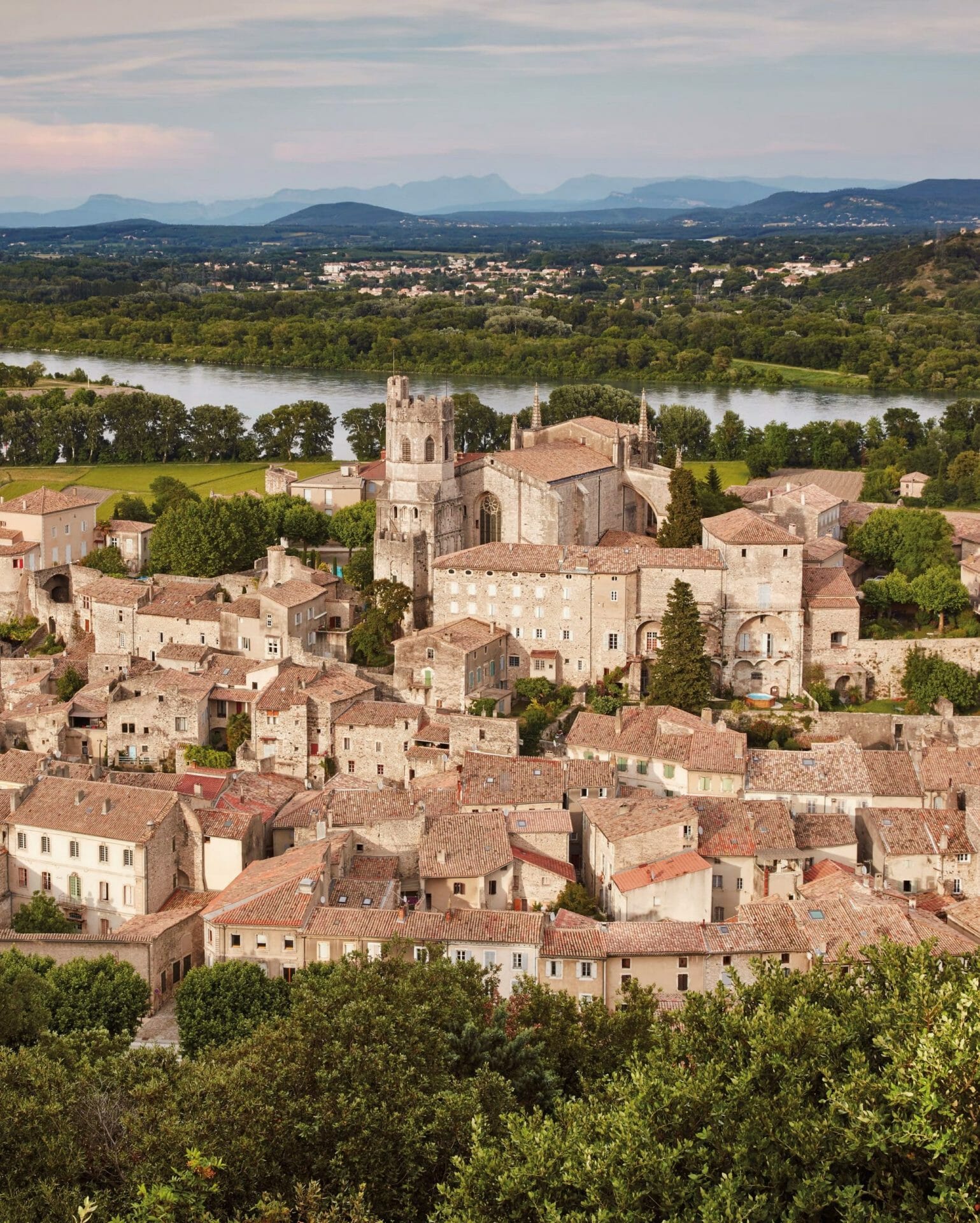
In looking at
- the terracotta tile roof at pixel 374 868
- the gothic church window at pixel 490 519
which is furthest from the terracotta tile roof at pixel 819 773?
the gothic church window at pixel 490 519

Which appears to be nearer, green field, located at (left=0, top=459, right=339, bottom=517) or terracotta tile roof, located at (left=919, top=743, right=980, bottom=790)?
terracotta tile roof, located at (left=919, top=743, right=980, bottom=790)

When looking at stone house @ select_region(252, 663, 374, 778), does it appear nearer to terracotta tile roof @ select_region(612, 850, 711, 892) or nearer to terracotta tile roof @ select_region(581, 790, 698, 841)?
terracotta tile roof @ select_region(581, 790, 698, 841)

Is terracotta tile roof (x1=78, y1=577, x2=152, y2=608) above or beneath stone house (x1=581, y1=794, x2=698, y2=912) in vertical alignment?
above

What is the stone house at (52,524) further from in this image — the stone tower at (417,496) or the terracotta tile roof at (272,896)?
the terracotta tile roof at (272,896)

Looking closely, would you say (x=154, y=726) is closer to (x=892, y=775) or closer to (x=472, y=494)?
(x=472, y=494)

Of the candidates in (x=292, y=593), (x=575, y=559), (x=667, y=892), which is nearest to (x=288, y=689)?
(x=292, y=593)

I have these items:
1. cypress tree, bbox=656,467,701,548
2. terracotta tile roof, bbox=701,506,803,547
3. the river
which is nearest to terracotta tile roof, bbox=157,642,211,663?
cypress tree, bbox=656,467,701,548
